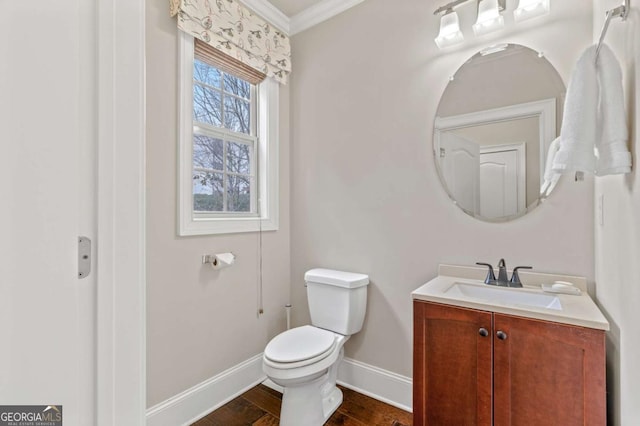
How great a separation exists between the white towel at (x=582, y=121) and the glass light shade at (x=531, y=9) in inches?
22.9

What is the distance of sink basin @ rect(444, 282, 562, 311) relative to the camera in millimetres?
1352

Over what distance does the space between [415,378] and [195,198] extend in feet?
5.20

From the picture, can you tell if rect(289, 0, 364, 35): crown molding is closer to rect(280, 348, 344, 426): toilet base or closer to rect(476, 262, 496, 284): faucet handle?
rect(476, 262, 496, 284): faucet handle

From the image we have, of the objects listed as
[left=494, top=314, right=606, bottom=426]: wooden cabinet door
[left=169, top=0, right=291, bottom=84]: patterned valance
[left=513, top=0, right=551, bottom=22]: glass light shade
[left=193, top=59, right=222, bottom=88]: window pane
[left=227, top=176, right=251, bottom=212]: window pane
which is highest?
[left=169, top=0, right=291, bottom=84]: patterned valance

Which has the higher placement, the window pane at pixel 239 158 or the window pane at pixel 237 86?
the window pane at pixel 237 86

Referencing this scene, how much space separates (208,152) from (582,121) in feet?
6.26

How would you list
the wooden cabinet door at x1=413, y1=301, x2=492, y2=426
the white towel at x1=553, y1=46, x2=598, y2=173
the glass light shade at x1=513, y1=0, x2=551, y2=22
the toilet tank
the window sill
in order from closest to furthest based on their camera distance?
the white towel at x1=553, y1=46, x2=598, y2=173, the wooden cabinet door at x1=413, y1=301, x2=492, y2=426, the glass light shade at x1=513, y1=0, x2=551, y2=22, the window sill, the toilet tank

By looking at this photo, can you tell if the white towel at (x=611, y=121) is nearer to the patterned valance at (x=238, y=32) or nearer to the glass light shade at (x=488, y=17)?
the glass light shade at (x=488, y=17)

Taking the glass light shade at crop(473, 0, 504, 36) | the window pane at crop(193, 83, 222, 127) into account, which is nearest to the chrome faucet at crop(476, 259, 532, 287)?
the glass light shade at crop(473, 0, 504, 36)

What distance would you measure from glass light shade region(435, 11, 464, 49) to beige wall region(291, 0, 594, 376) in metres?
0.05

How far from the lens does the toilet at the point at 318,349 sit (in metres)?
1.55

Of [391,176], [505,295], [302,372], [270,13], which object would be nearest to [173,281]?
[302,372]
